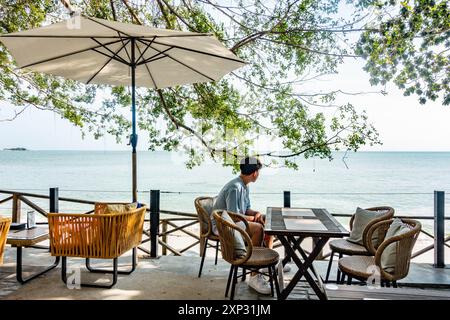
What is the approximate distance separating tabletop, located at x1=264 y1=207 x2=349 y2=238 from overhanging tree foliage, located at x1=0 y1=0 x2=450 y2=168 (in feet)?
7.20

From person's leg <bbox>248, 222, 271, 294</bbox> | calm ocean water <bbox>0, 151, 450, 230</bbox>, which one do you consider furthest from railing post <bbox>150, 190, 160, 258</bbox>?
calm ocean water <bbox>0, 151, 450, 230</bbox>

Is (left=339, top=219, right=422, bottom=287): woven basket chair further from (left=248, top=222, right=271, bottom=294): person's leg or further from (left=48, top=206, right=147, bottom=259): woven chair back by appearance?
(left=48, top=206, right=147, bottom=259): woven chair back

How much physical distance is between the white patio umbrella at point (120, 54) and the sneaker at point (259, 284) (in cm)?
163

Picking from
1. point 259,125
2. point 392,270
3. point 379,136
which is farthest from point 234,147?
point 392,270

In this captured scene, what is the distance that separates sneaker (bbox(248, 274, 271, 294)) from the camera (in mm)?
2973

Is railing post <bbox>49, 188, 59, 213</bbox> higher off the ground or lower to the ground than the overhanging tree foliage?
lower

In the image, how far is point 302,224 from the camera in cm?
271

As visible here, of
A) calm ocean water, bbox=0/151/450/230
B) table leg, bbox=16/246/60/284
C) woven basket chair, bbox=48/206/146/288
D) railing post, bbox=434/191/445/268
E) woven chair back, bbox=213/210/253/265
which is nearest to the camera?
woven chair back, bbox=213/210/253/265

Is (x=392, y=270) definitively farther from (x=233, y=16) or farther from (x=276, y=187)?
(x=276, y=187)

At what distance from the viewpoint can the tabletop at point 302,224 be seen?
2.43 metres

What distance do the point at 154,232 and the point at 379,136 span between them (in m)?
3.74

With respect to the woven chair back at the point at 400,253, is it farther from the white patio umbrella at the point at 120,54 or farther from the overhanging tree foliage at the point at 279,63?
the overhanging tree foliage at the point at 279,63

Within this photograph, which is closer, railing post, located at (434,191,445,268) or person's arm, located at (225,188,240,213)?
person's arm, located at (225,188,240,213)

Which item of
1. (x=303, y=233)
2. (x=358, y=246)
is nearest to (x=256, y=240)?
(x=303, y=233)
